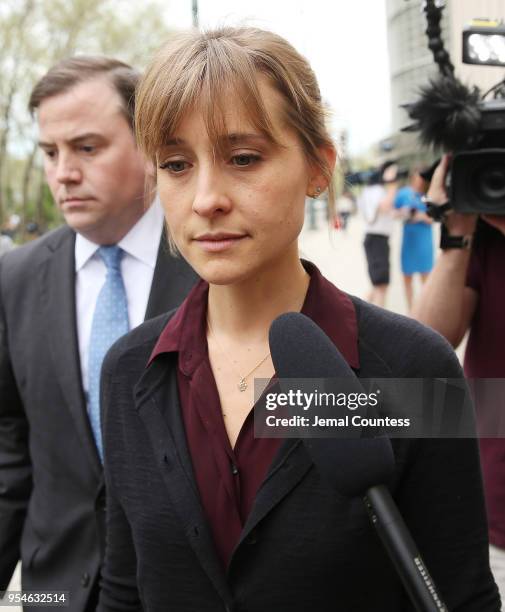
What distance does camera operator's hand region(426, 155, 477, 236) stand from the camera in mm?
2654

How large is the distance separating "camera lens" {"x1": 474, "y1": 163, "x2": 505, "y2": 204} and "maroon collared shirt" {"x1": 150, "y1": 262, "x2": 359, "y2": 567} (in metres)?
0.90

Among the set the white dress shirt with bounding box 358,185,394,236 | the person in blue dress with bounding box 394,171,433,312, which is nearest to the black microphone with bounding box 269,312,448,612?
the white dress shirt with bounding box 358,185,394,236

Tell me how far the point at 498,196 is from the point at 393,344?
105 cm

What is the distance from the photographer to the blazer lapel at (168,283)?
257cm

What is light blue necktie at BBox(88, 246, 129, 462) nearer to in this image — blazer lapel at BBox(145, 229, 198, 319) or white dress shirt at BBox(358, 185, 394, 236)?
blazer lapel at BBox(145, 229, 198, 319)

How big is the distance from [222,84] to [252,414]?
63 cm

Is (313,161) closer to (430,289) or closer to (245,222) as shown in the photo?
(245,222)

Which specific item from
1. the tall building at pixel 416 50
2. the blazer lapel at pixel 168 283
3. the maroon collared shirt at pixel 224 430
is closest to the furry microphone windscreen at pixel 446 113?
the tall building at pixel 416 50

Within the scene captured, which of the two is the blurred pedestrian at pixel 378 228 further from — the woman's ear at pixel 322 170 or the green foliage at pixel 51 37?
the green foliage at pixel 51 37

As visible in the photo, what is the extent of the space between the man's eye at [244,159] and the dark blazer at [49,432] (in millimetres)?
975

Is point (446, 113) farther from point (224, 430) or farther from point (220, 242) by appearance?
point (224, 430)

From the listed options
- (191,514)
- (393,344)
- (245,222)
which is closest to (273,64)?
(245,222)

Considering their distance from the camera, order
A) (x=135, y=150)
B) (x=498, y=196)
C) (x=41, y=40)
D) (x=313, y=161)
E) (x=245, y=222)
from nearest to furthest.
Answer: (x=245, y=222) < (x=313, y=161) < (x=498, y=196) < (x=135, y=150) < (x=41, y=40)

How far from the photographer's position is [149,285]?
2.75 metres
